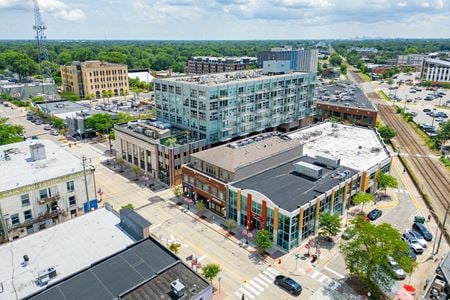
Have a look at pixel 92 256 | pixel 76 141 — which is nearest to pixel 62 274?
pixel 92 256

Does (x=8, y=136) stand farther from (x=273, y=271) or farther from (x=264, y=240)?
(x=273, y=271)

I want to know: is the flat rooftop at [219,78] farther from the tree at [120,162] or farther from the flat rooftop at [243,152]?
the tree at [120,162]

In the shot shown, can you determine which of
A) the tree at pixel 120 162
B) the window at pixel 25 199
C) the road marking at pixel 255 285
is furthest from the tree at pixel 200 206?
the tree at pixel 120 162

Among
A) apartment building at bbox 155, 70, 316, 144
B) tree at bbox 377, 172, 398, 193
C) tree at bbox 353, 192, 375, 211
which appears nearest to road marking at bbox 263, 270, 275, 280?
tree at bbox 353, 192, 375, 211

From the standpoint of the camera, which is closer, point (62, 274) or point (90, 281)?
point (90, 281)

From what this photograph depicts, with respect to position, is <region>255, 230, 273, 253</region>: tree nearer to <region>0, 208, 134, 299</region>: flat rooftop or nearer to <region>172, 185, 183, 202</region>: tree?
<region>0, 208, 134, 299</region>: flat rooftop

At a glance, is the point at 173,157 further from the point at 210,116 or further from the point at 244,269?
the point at 244,269
